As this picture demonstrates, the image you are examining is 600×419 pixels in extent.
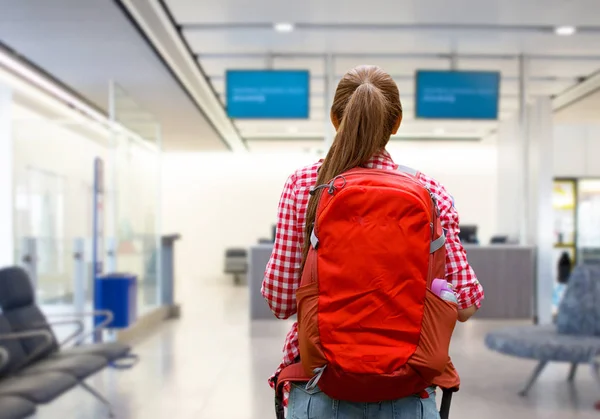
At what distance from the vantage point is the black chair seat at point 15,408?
2.84 meters

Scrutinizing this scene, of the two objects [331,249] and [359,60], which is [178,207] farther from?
[331,249]

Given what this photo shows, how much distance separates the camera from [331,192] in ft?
3.73

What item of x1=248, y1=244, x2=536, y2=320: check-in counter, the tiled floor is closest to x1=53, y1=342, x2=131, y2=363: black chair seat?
the tiled floor

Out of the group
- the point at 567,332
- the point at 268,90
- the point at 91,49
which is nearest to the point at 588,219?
the point at 268,90

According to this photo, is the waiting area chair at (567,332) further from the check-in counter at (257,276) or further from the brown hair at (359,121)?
the brown hair at (359,121)

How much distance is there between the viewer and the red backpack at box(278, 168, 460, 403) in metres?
1.08

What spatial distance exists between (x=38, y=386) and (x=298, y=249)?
2.67 meters

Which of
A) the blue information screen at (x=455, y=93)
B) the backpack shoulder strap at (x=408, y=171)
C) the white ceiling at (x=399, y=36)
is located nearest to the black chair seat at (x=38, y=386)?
the backpack shoulder strap at (x=408, y=171)

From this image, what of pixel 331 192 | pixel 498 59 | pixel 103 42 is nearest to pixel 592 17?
pixel 498 59

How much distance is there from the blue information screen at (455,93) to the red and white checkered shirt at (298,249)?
6768 mm

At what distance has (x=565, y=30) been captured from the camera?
7.05 meters

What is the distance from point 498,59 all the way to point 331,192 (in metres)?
8.09

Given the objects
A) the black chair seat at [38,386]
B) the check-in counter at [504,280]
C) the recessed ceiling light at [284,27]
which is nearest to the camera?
the black chair seat at [38,386]

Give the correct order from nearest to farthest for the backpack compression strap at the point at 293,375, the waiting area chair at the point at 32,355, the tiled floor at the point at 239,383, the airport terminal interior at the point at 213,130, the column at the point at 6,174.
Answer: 1. the backpack compression strap at the point at 293,375
2. the waiting area chair at the point at 32,355
3. the tiled floor at the point at 239,383
4. the airport terminal interior at the point at 213,130
5. the column at the point at 6,174
